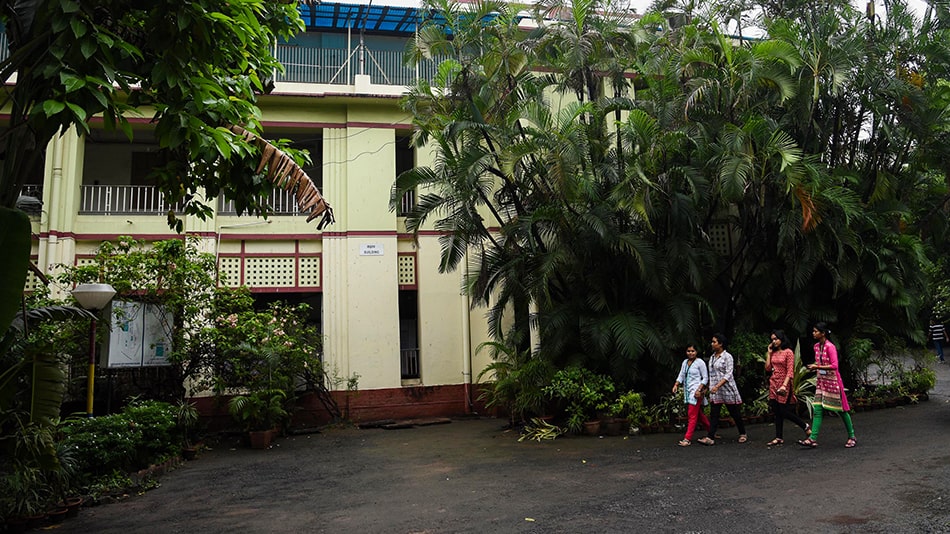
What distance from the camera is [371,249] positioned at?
1434 centimetres

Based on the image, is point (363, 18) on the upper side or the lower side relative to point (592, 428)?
upper

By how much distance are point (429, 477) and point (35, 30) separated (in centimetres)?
580

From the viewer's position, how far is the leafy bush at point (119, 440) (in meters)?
7.47

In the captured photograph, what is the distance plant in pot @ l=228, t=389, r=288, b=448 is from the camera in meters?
11.1

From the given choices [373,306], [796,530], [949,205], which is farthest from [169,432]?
[949,205]

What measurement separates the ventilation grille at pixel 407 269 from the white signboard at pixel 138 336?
485 cm

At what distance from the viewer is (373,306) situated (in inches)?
558

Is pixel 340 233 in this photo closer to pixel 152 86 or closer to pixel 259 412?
pixel 259 412

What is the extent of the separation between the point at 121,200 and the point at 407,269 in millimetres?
6471

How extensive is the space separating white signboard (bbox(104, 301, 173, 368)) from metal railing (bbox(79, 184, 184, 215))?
3244mm

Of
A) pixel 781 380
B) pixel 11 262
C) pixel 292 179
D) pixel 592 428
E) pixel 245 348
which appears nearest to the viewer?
pixel 11 262

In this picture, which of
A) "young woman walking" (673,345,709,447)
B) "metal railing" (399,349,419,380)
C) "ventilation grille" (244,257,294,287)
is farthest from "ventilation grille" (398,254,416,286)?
"young woman walking" (673,345,709,447)

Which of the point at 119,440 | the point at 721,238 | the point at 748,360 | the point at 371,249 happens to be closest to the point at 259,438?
the point at 119,440

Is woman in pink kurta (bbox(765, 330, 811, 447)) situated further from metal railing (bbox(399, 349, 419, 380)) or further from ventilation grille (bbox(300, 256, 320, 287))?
ventilation grille (bbox(300, 256, 320, 287))
